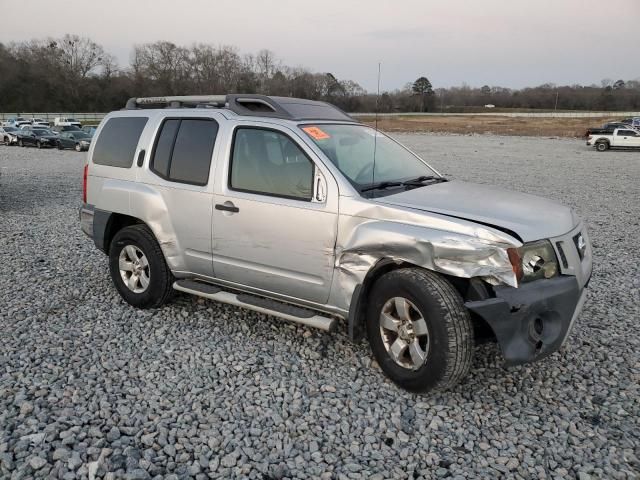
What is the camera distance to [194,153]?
479 cm

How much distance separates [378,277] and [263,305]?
104cm

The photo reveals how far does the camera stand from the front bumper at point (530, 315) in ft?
10.9

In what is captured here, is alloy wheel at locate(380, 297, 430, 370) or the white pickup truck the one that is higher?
the white pickup truck

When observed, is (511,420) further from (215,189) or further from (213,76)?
(213,76)

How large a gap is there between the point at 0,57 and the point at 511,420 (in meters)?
109

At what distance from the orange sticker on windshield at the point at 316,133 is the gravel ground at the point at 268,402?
1.77m

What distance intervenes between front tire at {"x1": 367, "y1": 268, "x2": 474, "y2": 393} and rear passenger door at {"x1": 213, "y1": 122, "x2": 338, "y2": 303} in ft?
1.72

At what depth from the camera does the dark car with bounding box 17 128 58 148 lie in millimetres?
32625

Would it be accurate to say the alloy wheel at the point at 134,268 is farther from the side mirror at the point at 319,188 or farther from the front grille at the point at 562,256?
the front grille at the point at 562,256

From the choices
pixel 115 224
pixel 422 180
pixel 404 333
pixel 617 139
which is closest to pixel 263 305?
pixel 404 333

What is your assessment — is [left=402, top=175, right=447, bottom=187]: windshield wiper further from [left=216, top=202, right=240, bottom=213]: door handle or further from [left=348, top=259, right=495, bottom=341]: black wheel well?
[left=216, top=202, right=240, bottom=213]: door handle

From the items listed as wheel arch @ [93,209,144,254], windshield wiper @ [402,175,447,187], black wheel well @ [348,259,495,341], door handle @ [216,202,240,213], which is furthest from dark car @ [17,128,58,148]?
black wheel well @ [348,259,495,341]

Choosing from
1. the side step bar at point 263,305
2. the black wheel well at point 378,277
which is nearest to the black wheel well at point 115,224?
→ the side step bar at point 263,305

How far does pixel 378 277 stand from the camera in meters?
3.89
